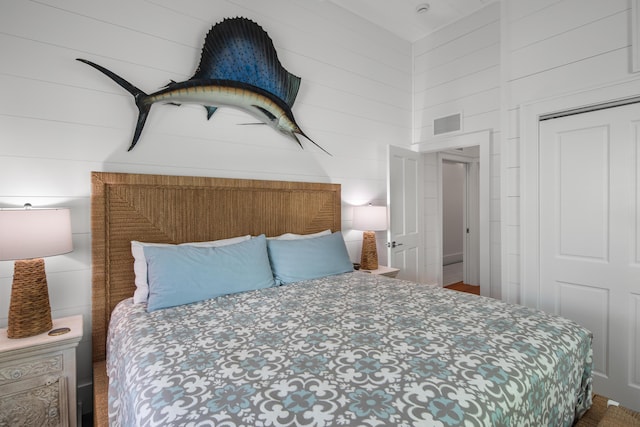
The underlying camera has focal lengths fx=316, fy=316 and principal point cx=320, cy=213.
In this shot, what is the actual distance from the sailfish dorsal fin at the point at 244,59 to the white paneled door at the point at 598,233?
2181 mm

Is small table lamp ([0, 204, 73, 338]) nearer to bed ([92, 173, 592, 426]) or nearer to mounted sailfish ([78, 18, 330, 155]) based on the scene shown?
bed ([92, 173, 592, 426])

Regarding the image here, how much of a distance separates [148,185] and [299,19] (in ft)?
6.63

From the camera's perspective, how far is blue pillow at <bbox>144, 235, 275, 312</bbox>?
174 centimetres

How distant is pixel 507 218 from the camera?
8.97ft

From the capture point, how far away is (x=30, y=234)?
1491 mm

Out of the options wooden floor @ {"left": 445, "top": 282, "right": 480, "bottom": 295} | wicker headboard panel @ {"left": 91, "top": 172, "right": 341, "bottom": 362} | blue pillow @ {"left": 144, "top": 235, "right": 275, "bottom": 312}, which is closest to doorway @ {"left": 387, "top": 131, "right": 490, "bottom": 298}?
wooden floor @ {"left": 445, "top": 282, "right": 480, "bottom": 295}

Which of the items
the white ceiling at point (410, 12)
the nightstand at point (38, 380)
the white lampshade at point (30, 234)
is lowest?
the nightstand at point (38, 380)

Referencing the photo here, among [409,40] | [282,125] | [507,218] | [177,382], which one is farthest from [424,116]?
[177,382]

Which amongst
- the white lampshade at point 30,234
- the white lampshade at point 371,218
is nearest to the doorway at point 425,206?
the white lampshade at point 371,218

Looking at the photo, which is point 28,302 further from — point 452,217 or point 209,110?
point 452,217

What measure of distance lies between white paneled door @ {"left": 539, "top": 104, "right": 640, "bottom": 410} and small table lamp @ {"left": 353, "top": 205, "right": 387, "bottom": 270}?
1299 mm

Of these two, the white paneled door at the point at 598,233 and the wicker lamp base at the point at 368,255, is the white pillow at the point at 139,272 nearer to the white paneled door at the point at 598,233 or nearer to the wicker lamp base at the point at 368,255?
the wicker lamp base at the point at 368,255

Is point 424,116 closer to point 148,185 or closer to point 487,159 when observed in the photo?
point 487,159

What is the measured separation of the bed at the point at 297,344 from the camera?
0.89 m
